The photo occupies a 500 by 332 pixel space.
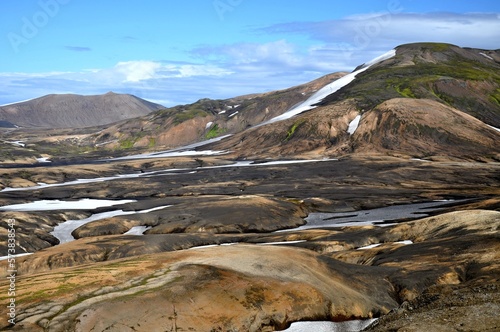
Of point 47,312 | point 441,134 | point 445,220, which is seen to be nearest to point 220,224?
point 445,220

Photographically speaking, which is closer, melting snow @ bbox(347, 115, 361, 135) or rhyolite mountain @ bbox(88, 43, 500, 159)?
rhyolite mountain @ bbox(88, 43, 500, 159)

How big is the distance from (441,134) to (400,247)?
9345 centimetres

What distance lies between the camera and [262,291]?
25375 millimetres

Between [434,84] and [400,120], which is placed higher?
[434,84]

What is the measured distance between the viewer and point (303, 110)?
170250 mm

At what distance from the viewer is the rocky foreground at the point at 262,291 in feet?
70.7

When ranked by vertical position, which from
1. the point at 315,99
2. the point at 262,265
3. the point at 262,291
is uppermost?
the point at 315,99

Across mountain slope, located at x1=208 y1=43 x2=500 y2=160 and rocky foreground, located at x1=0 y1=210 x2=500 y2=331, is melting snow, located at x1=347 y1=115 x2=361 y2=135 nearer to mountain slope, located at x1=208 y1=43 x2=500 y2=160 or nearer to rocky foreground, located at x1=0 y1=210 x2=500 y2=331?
mountain slope, located at x1=208 y1=43 x2=500 y2=160

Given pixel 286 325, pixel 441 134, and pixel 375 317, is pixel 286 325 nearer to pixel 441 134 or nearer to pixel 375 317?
pixel 375 317

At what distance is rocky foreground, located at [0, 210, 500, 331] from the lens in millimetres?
21547

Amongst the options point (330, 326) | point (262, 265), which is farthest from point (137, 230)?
point (330, 326)

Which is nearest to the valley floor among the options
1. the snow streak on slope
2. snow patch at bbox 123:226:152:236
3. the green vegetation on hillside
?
snow patch at bbox 123:226:152:236

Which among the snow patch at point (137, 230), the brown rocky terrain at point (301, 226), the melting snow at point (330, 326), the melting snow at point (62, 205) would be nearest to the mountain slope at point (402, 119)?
the brown rocky terrain at point (301, 226)

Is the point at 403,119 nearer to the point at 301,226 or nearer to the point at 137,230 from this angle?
the point at 301,226
